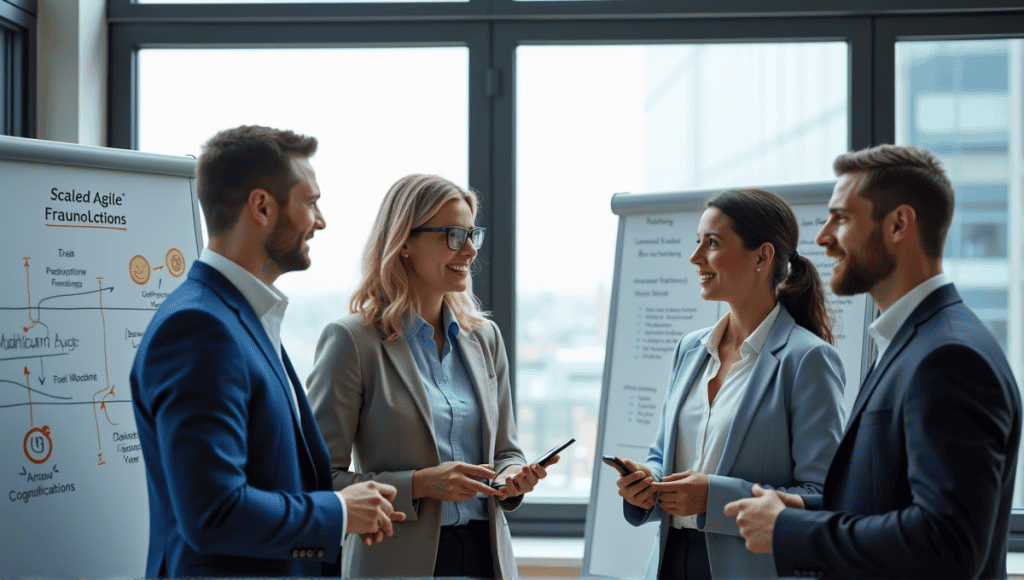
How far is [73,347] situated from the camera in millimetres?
1971

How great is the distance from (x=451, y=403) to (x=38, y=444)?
1131mm

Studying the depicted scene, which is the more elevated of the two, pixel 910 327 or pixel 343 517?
pixel 910 327

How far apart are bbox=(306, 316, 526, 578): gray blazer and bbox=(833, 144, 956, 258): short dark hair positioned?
114 centimetres

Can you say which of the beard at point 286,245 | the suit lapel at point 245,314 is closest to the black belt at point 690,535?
the suit lapel at point 245,314

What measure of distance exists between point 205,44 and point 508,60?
4.42 feet

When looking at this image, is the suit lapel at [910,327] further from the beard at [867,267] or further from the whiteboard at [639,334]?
the whiteboard at [639,334]

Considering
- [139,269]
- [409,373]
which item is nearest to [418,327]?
[409,373]

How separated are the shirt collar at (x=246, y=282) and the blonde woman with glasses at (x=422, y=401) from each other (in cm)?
44

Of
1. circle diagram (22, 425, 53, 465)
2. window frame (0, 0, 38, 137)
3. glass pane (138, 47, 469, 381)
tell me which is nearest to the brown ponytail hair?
glass pane (138, 47, 469, 381)

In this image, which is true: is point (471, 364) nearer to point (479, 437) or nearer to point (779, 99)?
point (479, 437)

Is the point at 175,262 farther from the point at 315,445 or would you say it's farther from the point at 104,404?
the point at 315,445

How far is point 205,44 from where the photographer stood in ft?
10.00

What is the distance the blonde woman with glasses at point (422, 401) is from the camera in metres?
1.77

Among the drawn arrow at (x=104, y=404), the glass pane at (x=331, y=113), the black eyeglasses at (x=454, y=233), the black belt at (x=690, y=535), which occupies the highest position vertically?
the glass pane at (x=331, y=113)
